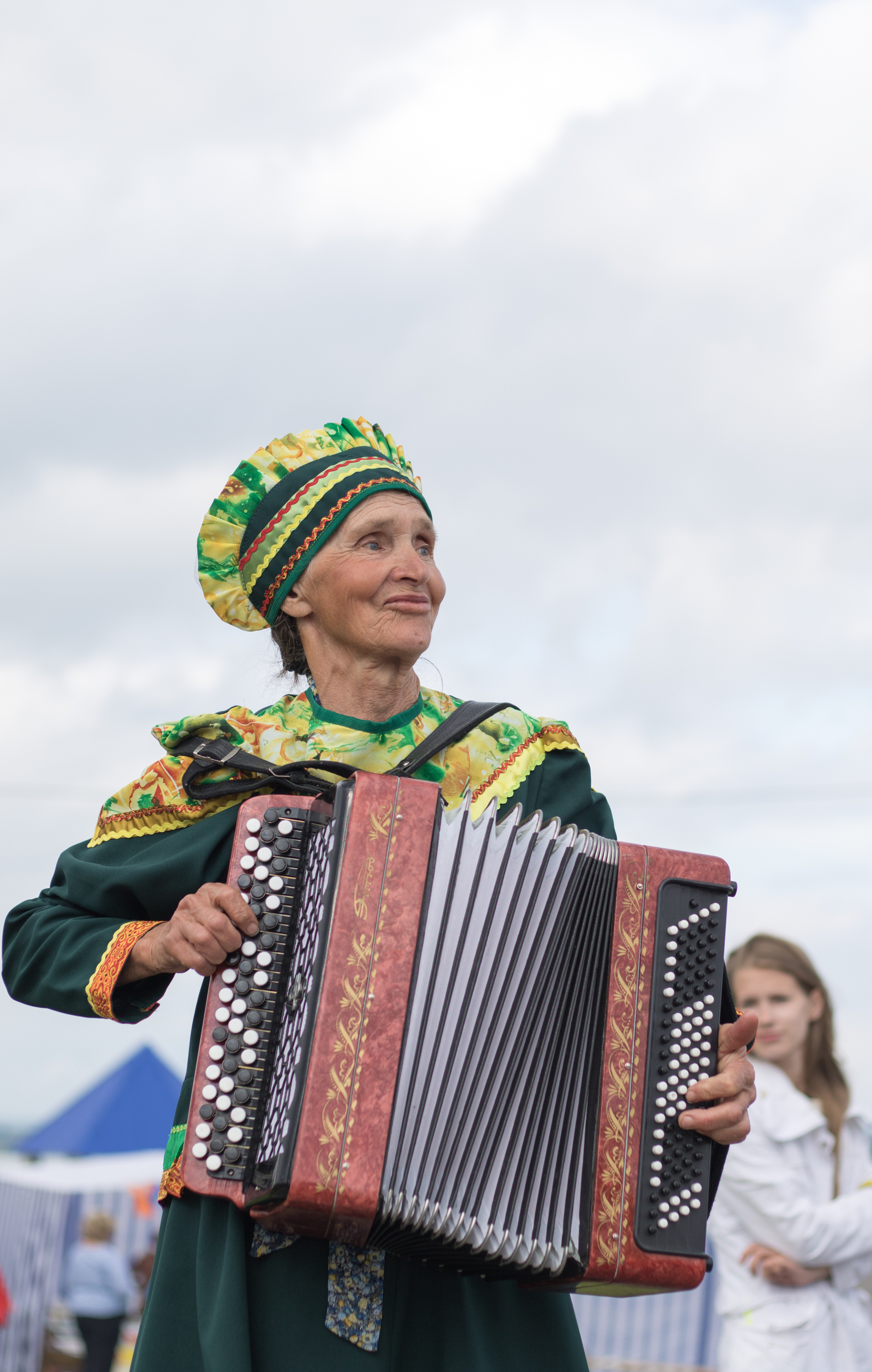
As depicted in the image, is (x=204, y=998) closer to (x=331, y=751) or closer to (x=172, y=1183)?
(x=172, y=1183)

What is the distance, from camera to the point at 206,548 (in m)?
2.71

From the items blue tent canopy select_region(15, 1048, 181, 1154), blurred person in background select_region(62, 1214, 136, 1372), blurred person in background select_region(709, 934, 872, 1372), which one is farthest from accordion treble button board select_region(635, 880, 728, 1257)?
blue tent canopy select_region(15, 1048, 181, 1154)

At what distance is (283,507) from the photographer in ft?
8.44

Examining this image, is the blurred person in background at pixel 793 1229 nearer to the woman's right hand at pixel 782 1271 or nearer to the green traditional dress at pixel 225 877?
the woman's right hand at pixel 782 1271

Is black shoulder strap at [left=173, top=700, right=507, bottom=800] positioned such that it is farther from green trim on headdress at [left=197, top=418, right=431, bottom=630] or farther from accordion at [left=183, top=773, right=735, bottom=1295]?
green trim on headdress at [left=197, top=418, right=431, bottom=630]

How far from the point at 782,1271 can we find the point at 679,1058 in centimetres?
222

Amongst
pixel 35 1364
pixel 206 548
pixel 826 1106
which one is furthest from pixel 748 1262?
pixel 35 1364

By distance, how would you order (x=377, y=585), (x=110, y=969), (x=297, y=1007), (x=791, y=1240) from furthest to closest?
1. (x=791, y=1240)
2. (x=377, y=585)
3. (x=110, y=969)
4. (x=297, y=1007)

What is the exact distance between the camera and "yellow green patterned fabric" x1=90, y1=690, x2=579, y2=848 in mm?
2412

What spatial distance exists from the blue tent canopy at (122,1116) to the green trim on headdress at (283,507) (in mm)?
8493

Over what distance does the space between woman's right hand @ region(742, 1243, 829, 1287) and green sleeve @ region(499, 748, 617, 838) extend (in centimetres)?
207

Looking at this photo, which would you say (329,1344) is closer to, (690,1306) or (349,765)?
(349,765)

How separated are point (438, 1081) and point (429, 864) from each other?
0.99 feet

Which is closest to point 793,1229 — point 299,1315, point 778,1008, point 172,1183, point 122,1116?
point 778,1008
